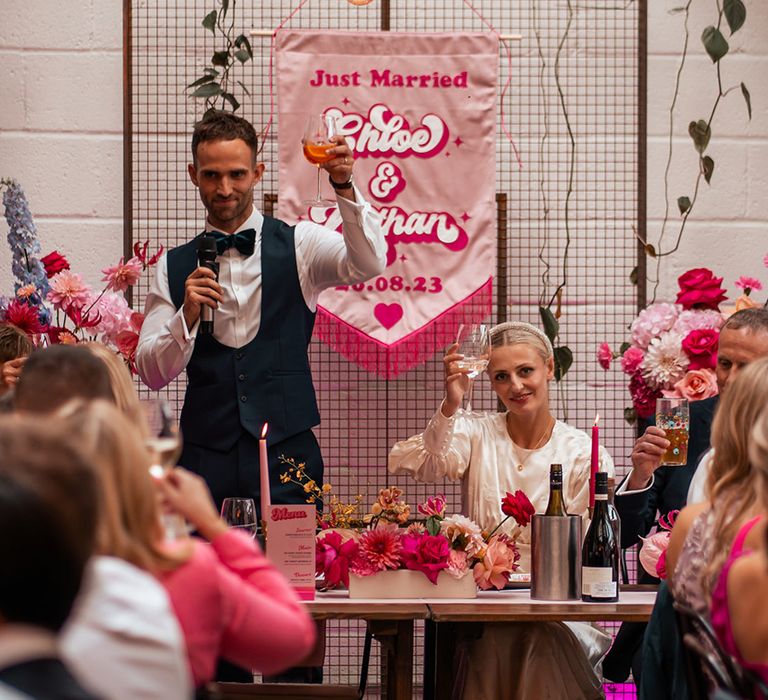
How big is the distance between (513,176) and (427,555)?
6.68 ft

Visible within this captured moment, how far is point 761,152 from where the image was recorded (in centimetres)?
430

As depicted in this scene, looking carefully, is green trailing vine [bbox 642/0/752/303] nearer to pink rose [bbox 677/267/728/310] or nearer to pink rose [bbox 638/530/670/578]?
pink rose [bbox 677/267/728/310]

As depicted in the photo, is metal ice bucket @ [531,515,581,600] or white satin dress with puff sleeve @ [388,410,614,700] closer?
metal ice bucket @ [531,515,581,600]

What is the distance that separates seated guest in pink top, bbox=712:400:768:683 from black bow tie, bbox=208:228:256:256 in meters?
1.91

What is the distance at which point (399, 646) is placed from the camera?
7.74ft

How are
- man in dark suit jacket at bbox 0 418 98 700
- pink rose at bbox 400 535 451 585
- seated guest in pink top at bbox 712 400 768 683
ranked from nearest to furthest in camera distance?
man in dark suit jacket at bbox 0 418 98 700
seated guest in pink top at bbox 712 400 768 683
pink rose at bbox 400 535 451 585

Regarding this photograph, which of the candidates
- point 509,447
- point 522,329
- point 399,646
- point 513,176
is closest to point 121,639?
point 399,646

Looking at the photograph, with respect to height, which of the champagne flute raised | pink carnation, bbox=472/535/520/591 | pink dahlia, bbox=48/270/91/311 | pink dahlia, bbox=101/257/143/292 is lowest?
pink carnation, bbox=472/535/520/591

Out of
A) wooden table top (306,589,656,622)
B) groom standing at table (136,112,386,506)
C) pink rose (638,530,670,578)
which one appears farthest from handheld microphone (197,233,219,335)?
pink rose (638,530,670,578)

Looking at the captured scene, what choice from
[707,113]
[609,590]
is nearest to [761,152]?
[707,113]

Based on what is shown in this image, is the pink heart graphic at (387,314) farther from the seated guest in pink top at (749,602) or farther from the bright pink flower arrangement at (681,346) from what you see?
the seated guest in pink top at (749,602)

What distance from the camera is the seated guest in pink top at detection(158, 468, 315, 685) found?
147 centimetres

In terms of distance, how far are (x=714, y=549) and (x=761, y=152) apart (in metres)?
2.79

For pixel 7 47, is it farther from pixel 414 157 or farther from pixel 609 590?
pixel 609 590
